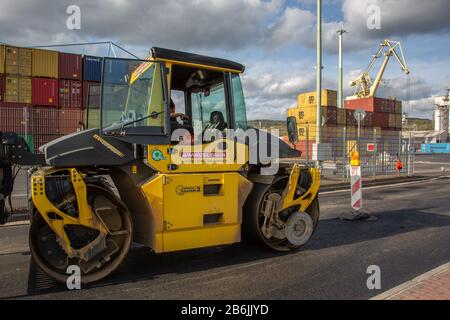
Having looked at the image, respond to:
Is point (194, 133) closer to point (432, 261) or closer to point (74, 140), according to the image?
point (74, 140)

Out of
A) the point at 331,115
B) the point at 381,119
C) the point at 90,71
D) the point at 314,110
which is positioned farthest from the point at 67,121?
the point at 381,119

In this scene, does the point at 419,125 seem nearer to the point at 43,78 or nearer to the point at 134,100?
the point at 43,78

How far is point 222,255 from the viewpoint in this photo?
19.3ft

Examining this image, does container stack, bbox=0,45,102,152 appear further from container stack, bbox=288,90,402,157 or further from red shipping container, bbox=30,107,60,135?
container stack, bbox=288,90,402,157

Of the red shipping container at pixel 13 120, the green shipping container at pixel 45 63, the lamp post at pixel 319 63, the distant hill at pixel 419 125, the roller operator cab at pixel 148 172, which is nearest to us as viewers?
the roller operator cab at pixel 148 172

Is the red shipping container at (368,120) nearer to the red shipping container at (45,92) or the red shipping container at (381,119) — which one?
the red shipping container at (381,119)

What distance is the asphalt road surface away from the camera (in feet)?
14.3

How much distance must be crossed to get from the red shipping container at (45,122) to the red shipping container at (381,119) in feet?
111

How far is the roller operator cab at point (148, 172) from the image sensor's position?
14.8ft

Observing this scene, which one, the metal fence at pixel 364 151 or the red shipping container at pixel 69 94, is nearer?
the metal fence at pixel 364 151

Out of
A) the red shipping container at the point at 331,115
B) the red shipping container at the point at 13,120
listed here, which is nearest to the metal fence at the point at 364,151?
the red shipping container at the point at 13,120

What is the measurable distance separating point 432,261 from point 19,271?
17.5ft

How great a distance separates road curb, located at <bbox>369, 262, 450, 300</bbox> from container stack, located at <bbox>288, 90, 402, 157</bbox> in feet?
39.8
